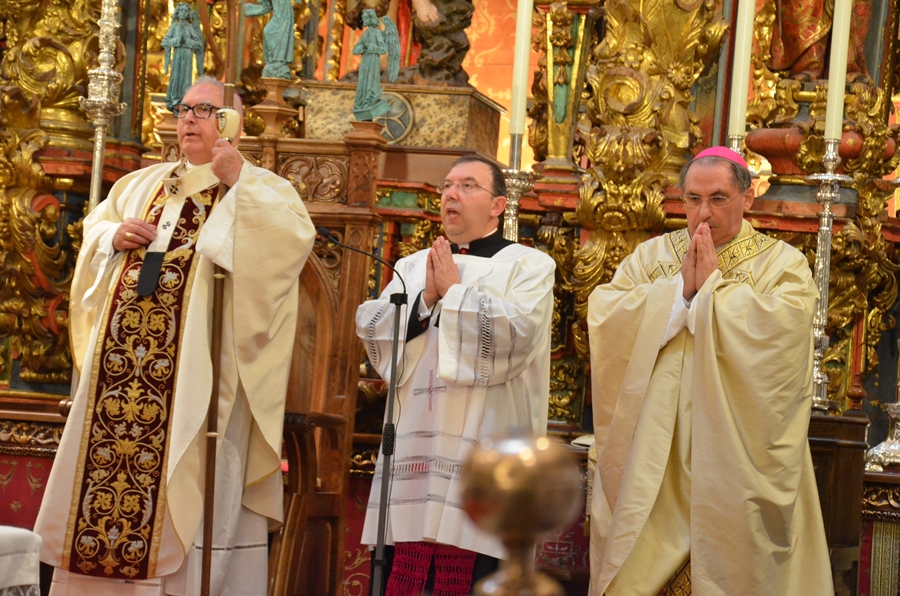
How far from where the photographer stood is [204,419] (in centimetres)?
464

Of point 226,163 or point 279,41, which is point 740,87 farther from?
point 279,41

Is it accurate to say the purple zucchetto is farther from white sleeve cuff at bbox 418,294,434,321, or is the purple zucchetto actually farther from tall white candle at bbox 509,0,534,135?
white sleeve cuff at bbox 418,294,434,321

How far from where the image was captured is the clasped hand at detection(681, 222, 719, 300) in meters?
4.47

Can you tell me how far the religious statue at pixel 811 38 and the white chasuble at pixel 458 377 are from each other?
87.0 inches

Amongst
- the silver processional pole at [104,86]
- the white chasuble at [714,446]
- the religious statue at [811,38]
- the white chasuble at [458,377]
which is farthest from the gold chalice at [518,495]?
the religious statue at [811,38]

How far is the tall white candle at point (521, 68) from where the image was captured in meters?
5.04

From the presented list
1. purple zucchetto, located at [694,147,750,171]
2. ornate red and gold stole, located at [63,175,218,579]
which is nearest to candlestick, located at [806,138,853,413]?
purple zucchetto, located at [694,147,750,171]

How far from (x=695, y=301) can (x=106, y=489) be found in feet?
6.86

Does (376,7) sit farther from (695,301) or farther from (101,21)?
(695,301)

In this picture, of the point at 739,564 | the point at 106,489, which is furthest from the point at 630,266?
the point at 106,489

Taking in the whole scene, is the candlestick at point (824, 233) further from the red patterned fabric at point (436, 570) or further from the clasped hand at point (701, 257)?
the red patterned fabric at point (436, 570)

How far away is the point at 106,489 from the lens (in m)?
4.72

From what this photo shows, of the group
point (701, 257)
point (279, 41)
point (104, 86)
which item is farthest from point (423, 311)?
point (104, 86)

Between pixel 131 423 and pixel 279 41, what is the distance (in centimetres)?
183
